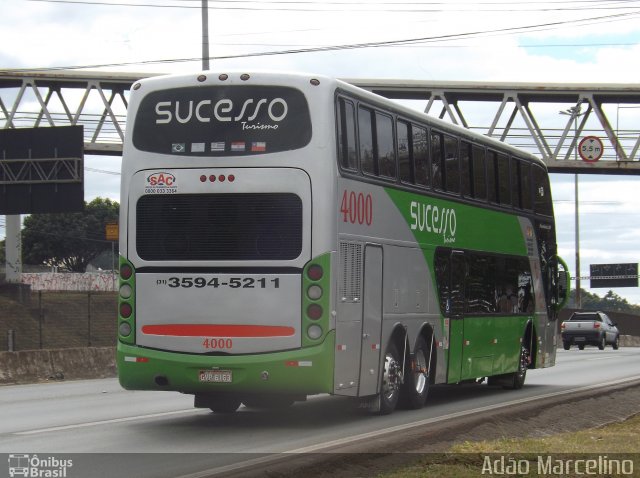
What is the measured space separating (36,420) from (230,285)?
3210 millimetres

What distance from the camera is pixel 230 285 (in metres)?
13.8

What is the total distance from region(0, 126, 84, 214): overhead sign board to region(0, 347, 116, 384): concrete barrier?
23.5 metres

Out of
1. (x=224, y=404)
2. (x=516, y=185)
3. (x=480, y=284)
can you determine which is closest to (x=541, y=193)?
(x=516, y=185)

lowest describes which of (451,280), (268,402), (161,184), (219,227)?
(268,402)

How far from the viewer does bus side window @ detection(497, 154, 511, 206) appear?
2033cm

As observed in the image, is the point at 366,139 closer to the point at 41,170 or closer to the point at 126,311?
the point at 126,311

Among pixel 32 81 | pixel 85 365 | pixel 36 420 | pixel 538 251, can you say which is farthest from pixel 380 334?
pixel 32 81

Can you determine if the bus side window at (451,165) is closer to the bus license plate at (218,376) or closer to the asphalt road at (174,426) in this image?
the asphalt road at (174,426)

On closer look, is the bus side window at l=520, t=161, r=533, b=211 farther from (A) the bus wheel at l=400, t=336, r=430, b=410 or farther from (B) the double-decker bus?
(B) the double-decker bus

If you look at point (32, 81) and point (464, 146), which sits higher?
point (32, 81)

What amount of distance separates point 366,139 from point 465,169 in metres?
4.04

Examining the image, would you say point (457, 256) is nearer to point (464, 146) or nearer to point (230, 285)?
point (464, 146)

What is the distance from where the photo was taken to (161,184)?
14.2m

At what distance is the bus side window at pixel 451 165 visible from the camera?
17891 millimetres
